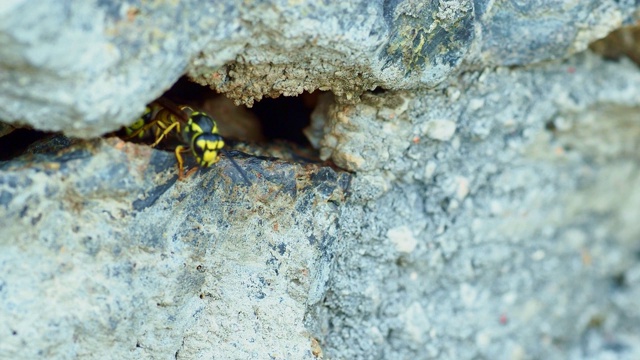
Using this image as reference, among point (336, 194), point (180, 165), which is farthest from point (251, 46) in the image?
point (336, 194)

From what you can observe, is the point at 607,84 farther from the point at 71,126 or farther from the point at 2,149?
the point at 2,149

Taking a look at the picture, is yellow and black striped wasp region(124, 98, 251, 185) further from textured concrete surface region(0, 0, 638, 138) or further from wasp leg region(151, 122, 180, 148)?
textured concrete surface region(0, 0, 638, 138)

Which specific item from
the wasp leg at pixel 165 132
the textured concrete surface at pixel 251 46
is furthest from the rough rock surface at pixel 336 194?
the wasp leg at pixel 165 132

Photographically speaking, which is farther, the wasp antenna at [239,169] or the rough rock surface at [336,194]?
the wasp antenna at [239,169]

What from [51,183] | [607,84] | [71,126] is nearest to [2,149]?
[51,183]

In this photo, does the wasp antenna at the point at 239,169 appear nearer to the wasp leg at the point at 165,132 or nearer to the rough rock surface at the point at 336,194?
the rough rock surface at the point at 336,194

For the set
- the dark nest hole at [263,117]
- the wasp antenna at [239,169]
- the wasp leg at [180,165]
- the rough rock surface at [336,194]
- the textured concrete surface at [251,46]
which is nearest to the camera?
the textured concrete surface at [251,46]

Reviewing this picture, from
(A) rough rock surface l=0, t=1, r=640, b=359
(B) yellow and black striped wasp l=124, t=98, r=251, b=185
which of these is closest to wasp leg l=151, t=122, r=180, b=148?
(B) yellow and black striped wasp l=124, t=98, r=251, b=185
